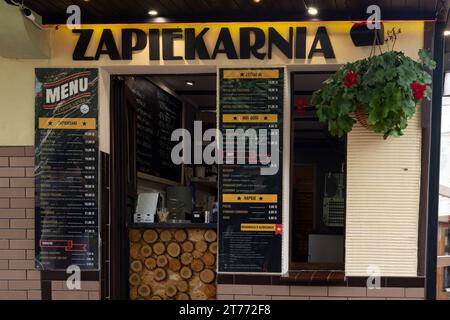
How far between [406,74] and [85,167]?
2.82 metres

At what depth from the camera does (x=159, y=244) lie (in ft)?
17.1

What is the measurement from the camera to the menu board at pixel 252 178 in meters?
4.77

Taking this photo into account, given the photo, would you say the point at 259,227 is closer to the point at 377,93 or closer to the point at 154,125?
the point at 377,93

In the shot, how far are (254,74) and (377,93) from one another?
3.91 feet

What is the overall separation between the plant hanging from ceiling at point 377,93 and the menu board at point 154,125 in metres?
2.19

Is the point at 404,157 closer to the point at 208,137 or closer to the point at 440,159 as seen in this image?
the point at 440,159

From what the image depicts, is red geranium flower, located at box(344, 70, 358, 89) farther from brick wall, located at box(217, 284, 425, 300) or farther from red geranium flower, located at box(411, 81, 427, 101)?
brick wall, located at box(217, 284, 425, 300)

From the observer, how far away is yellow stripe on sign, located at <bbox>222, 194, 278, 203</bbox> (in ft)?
15.7

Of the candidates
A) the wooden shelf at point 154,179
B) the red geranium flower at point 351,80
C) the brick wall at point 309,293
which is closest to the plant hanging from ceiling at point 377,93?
the red geranium flower at point 351,80

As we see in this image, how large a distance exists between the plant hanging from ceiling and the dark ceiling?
44cm

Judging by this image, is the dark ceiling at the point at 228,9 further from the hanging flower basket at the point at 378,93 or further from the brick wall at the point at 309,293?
the brick wall at the point at 309,293

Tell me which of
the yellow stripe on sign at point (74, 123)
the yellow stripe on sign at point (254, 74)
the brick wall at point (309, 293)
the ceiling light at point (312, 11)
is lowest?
the brick wall at point (309, 293)

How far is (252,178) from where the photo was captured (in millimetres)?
4789
